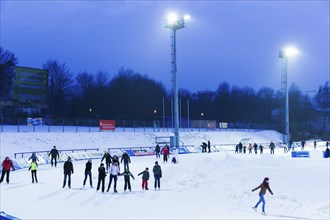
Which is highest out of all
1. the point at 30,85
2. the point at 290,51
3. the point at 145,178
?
the point at 290,51

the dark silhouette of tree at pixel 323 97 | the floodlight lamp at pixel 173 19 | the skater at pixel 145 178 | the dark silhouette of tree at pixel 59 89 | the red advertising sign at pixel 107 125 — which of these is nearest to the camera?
the skater at pixel 145 178

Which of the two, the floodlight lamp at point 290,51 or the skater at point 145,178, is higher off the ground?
the floodlight lamp at point 290,51

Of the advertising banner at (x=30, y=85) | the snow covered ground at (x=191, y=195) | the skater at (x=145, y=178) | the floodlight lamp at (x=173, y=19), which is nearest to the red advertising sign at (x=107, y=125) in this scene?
the advertising banner at (x=30, y=85)

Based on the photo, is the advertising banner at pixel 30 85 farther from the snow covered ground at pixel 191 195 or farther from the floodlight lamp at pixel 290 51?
the floodlight lamp at pixel 290 51

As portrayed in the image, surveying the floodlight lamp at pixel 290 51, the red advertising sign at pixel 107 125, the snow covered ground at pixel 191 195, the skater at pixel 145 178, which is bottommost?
the snow covered ground at pixel 191 195

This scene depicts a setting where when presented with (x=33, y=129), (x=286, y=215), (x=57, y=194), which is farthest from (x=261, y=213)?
(x=33, y=129)

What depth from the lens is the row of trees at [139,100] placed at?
77.1 m

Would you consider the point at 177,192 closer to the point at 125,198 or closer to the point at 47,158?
the point at 125,198

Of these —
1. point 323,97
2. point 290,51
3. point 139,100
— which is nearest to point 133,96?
point 139,100

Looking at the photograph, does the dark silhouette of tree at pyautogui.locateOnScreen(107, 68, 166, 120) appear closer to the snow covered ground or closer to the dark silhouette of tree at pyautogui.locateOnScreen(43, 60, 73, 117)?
the dark silhouette of tree at pyautogui.locateOnScreen(43, 60, 73, 117)

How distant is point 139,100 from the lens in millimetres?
88375

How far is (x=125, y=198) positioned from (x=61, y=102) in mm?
62619

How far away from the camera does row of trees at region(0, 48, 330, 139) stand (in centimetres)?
7714

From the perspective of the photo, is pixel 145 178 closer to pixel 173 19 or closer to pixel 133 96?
pixel 173 19
